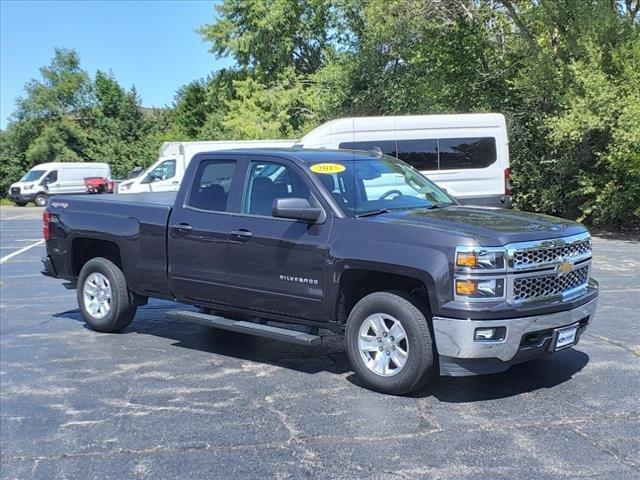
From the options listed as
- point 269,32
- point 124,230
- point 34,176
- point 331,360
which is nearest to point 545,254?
point 331,360

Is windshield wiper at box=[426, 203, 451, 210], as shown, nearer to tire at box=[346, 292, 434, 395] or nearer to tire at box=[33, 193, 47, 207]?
tire at box=[346, 292, 434, 395]

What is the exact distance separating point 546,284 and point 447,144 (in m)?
12.6

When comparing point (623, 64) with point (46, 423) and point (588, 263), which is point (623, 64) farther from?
point (46, 423)

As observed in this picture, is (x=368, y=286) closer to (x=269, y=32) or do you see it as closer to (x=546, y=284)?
(x=546, y=284)

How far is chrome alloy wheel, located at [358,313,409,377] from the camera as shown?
5266 millimetres

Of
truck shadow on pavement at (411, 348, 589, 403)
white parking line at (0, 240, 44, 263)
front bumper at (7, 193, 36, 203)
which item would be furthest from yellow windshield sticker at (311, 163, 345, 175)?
front bumper at (7, 193, 36, 203)

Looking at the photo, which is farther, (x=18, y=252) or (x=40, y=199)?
(x=40, y=199)

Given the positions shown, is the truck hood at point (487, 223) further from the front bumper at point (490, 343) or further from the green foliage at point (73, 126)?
the green foliage at point (73, 126)

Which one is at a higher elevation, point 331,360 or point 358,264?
point 358,264

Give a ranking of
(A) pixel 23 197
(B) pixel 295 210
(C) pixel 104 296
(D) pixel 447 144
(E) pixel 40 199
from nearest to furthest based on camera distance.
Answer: (B) pixel 295 210
(C) pixel 104 296
(D) pixel 447 144
(A) pixel 23 197
(E) pixel 40 199

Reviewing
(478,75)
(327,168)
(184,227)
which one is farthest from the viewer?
(478,75)

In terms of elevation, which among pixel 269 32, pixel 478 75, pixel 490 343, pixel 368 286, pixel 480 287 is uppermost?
pixel 269 32

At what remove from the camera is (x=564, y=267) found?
205 inches

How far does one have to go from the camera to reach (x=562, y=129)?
54.5 feet
